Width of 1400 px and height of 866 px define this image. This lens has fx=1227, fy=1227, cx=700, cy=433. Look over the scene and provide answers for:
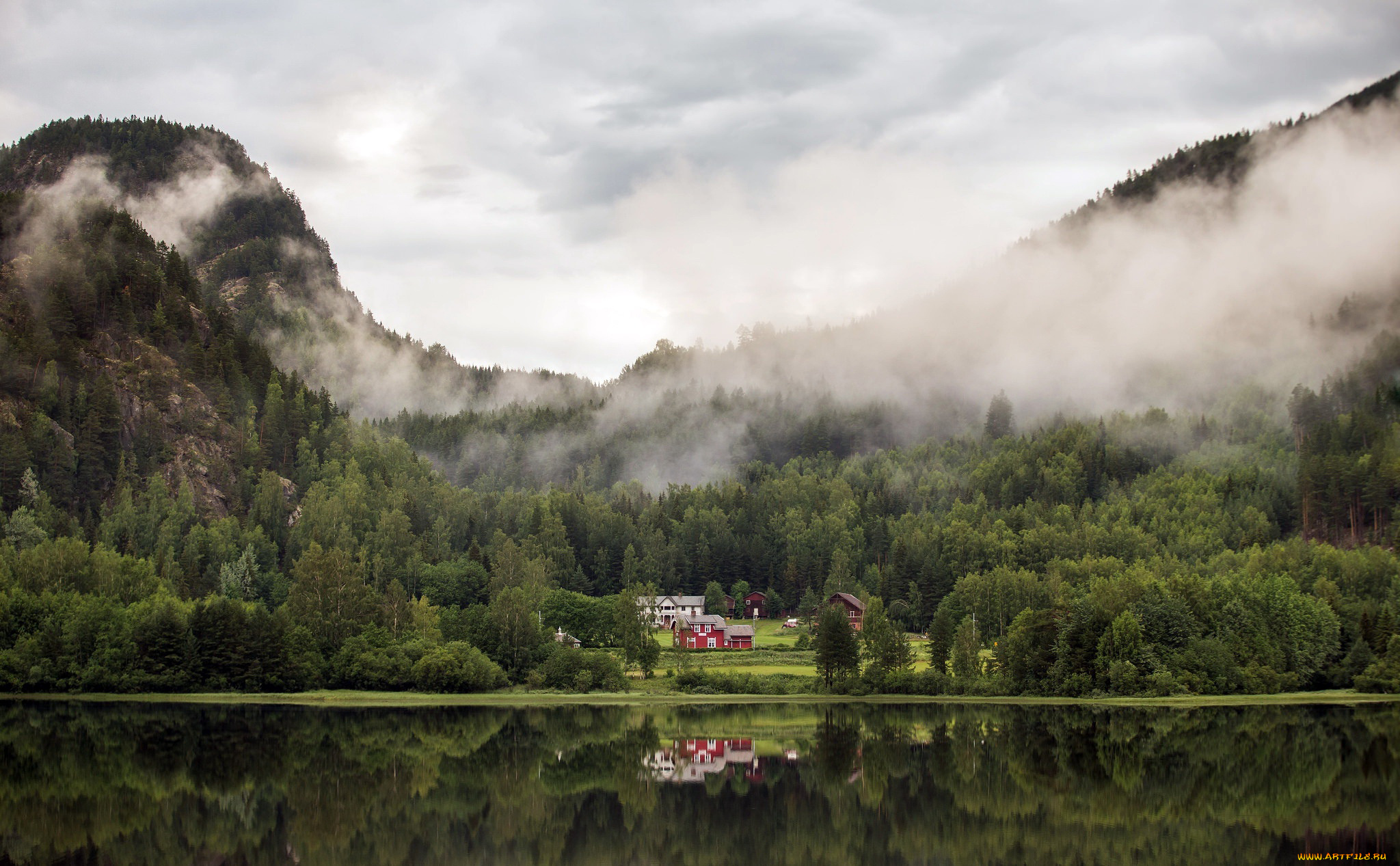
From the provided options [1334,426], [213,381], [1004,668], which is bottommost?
[1004,668]

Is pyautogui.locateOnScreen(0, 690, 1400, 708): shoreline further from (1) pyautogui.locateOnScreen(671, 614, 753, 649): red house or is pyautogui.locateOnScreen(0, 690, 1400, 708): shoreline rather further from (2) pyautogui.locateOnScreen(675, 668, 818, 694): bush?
(1) pyautogui.locateOnScreen(671, 614, 753, 649): red house

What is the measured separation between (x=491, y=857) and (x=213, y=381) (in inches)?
5108

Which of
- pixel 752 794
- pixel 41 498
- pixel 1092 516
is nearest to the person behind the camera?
pixel 752 794

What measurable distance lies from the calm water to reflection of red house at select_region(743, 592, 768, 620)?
91.5 meters

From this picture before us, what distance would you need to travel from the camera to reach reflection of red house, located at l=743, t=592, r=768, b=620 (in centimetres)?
17138

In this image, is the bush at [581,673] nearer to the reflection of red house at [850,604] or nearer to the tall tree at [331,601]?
the tall tree at [331,601]

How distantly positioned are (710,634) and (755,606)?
3604 cm

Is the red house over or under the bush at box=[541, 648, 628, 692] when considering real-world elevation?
under

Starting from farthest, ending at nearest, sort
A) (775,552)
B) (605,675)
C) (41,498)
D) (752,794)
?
(775,552), (41,498), (605,675), (752,794)

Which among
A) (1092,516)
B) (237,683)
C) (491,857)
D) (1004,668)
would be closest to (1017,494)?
(1092,516)

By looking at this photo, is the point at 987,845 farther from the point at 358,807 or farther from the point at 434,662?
the point at 434,662

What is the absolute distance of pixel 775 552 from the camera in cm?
18350

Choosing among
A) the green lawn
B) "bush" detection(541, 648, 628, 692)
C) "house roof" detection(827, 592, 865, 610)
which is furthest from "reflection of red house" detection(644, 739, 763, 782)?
"house roof" detection(827, 592, 865, 610)

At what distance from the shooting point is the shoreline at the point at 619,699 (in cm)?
8875
